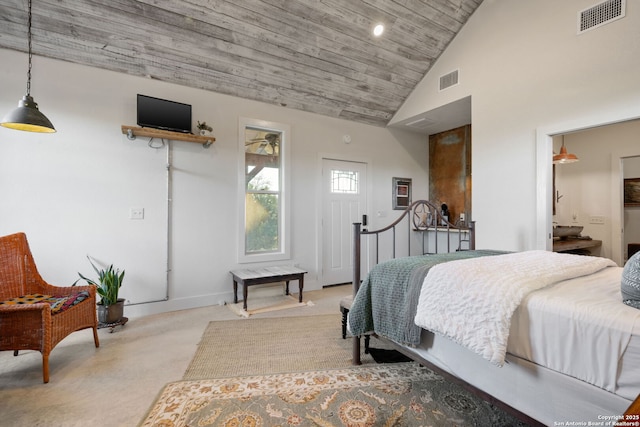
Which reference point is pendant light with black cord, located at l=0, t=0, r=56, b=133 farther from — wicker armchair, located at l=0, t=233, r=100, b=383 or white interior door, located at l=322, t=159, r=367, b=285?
white interior door, located at l=322, t=159, r=367, b=285

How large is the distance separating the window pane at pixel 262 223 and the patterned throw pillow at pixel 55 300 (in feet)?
5.99

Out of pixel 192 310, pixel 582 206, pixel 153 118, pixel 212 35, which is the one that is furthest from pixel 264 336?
pixel 582 206

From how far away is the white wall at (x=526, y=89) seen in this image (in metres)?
2.52

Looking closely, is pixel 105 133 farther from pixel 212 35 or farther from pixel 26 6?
pixel 212 35

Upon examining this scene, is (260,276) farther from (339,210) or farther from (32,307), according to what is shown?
(32,307)

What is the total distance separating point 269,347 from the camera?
94.5 inches

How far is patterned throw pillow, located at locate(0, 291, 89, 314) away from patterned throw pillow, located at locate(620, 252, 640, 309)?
3.18 metres

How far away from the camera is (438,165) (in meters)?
5.25

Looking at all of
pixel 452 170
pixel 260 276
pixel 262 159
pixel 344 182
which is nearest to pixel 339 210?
pixel 344 182

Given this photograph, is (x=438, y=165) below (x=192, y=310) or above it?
above

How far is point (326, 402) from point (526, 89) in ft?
11.8

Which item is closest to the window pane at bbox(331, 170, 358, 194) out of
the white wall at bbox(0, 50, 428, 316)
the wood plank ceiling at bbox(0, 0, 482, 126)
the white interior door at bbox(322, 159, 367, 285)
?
the white interior door at bbox(322, 159, 367, 285)

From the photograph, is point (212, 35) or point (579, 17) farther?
point (212, 35)

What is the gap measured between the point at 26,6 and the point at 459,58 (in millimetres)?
4515
